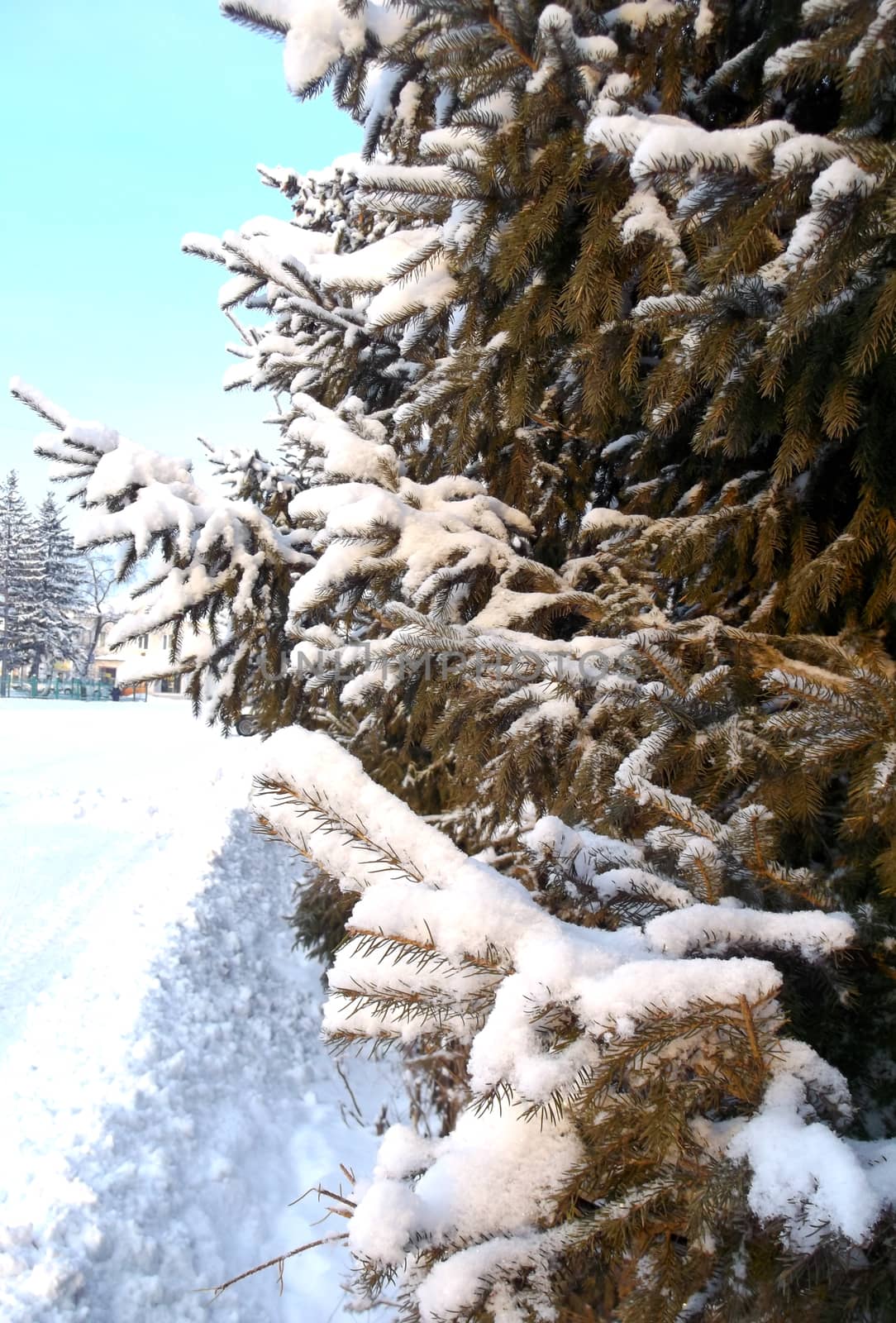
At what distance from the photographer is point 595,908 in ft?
4.65

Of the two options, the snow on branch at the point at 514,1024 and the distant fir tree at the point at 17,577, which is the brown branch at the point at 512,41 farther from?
the distant fir tree at the point at 17,577

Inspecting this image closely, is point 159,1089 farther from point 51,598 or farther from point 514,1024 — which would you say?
point 51,598

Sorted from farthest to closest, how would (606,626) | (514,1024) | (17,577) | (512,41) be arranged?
(17,577) < (606,626) < (512,41) < (514,1024)

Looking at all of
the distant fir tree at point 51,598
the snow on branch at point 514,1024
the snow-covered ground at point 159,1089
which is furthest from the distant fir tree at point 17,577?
the snow on branch at point 514,1024

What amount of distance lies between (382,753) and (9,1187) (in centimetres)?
276

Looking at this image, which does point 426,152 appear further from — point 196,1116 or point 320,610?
point 196,1116

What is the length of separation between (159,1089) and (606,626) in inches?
171

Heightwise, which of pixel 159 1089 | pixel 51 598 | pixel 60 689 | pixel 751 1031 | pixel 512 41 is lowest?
pixel 60 689

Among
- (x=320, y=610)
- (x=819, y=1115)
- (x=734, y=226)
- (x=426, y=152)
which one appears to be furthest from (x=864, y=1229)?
(x=426, y=152)

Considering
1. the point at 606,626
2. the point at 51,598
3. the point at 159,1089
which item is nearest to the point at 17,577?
the point at 51,598

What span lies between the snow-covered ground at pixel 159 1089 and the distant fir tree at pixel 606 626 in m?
0.53

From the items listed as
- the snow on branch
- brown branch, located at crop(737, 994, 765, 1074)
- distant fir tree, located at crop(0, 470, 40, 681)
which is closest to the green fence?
distant fir tree, located at crop(0, 470, 40, 681)

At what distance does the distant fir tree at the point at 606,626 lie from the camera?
38.3 inches

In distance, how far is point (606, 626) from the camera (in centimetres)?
233
